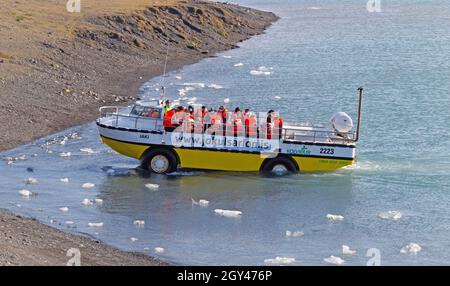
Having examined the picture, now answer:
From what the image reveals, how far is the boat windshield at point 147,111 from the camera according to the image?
32219 millimetres

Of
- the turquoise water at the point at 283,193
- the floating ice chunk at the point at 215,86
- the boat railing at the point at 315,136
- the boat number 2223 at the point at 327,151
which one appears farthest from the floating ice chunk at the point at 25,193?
the floating ice chunk at the point at 215,86

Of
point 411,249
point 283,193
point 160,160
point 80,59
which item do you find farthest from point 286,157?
point 80,59

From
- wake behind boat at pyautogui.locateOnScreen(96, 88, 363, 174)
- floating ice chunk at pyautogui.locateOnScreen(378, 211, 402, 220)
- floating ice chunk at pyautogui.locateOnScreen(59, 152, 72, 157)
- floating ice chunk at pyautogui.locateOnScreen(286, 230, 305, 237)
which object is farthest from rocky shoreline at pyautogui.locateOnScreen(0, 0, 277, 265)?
floating ice chunk at pyautogui.locateOnScreen(378, 211, 402, 220)

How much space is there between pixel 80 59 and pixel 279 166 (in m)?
22.0

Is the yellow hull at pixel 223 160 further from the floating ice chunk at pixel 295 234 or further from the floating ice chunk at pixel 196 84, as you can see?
the floating ice chunk at pixel 196 84

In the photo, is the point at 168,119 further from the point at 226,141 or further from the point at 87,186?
the point at 87,186

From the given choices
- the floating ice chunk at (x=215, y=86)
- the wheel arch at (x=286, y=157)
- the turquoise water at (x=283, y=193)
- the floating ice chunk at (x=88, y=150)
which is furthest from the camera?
the floating ice chunk at (x=215, y=86)

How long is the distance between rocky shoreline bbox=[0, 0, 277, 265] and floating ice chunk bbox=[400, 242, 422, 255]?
651 cm

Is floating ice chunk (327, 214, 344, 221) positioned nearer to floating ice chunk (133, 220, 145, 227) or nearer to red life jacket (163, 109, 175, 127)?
floating ice chunk (133, 220, 145, 227)

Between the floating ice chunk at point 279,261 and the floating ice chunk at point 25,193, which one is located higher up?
the floating ice chunk at point 25,193

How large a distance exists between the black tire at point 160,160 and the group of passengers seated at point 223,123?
861 millimetres

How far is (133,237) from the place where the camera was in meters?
25.6
